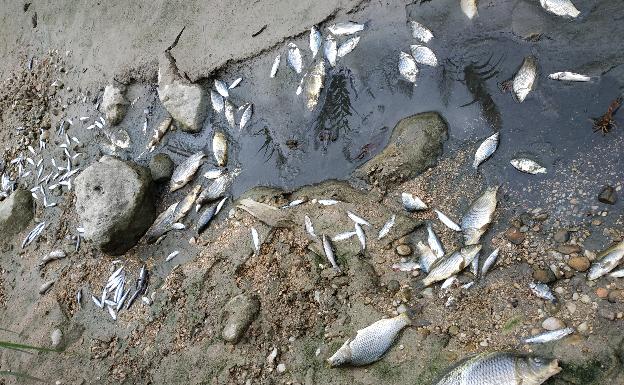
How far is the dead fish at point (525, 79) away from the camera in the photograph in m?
4.14

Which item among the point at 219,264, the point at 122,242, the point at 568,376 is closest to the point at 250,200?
the point at 219,264

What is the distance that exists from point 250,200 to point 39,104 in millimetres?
4328

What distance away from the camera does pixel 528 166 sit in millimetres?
3984

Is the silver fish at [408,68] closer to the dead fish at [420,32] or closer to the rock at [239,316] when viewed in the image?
the dead fish at [420,32]

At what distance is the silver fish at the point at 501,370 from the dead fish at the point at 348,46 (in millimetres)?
A: 2976

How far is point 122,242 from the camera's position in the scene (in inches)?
210

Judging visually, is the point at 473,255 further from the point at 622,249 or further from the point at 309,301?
the point at 309,301

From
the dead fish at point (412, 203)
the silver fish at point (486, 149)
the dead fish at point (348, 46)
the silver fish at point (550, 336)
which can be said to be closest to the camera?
the silver fish at point (550, 336)

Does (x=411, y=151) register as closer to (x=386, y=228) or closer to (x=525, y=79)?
(x=386, y=228)

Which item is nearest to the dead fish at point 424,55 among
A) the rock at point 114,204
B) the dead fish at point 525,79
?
the dead fish at point 525,79

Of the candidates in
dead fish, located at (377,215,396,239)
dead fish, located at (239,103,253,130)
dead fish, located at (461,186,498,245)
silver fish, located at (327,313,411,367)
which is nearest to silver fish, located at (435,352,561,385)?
silver fish, located at (327,313,411,367)

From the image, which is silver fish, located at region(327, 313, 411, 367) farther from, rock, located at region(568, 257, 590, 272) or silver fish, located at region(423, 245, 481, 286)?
rock, located at region(568, 257, 590, 272)

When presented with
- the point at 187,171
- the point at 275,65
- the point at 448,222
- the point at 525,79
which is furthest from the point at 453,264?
the point at 187,171

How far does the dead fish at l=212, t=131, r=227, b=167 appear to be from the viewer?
5.31 metres
